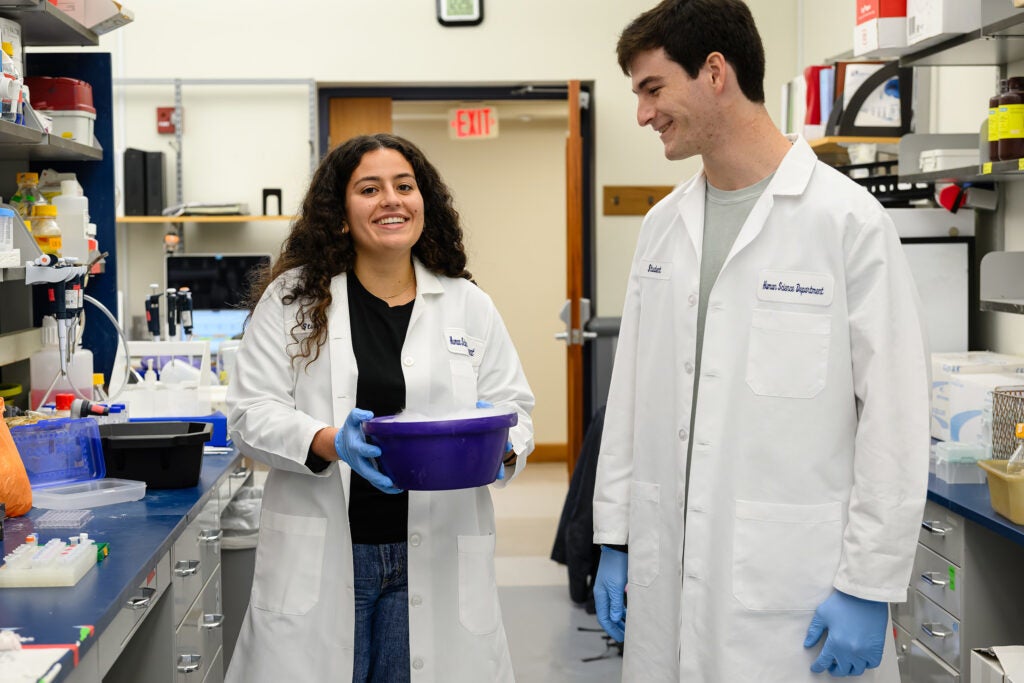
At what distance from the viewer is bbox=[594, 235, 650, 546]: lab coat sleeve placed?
187cm

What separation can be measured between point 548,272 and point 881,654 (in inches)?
238

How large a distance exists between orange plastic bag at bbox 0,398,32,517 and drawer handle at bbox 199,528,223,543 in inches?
18.6

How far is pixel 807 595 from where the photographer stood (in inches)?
64.8

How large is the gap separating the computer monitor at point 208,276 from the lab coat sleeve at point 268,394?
10.9ft

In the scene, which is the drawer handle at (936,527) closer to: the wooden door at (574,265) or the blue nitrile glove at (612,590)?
the blue nitrile glove at (612,590)

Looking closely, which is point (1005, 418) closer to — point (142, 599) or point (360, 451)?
point (360, 451)

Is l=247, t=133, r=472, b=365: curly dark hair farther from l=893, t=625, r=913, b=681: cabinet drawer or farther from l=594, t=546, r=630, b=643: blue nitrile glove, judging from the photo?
l=893, t=625, r=913, b=681: cabinet drawer

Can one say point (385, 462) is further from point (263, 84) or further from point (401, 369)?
point (263, 84)

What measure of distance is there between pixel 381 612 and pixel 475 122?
4.31 meters

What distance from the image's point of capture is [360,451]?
174 centimetres

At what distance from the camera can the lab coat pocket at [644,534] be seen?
1800mm

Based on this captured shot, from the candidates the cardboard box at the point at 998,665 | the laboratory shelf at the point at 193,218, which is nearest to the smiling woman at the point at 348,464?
the cardboard box at the point at 998,665

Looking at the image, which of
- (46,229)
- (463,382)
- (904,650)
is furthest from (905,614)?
(46,229)

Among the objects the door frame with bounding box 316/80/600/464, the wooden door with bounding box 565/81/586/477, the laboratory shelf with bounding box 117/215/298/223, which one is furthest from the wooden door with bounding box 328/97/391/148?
the wooden door with bounding box 565/81/586/477
